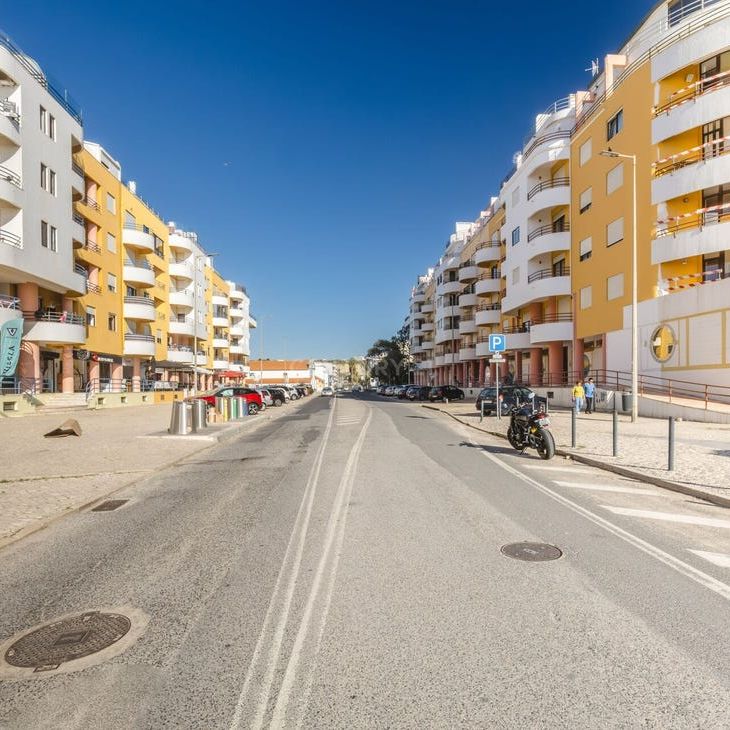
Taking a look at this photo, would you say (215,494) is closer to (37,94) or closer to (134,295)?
(37,94)

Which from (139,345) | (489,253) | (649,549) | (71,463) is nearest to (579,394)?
(649,549)

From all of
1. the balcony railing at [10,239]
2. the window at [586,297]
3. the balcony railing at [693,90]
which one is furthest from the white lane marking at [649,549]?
the window at [586,297]

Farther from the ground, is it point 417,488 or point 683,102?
point 683,102

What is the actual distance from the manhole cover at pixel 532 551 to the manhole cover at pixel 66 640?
11.7 ft

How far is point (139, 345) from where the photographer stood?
4219 cm

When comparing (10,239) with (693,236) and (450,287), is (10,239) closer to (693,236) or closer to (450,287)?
(693,236)

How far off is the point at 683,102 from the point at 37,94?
3255 centimetres

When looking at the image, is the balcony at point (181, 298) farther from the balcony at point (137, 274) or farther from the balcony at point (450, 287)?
the balcony at point (450, 287)

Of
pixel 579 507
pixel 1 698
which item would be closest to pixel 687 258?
pixel 579 507

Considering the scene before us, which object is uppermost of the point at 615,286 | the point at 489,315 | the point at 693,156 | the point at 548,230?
the point at 548,230

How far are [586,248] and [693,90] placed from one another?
34.2 feet

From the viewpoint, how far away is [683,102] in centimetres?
2477

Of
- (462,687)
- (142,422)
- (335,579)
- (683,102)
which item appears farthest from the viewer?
(683,102)

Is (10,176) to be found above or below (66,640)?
above
